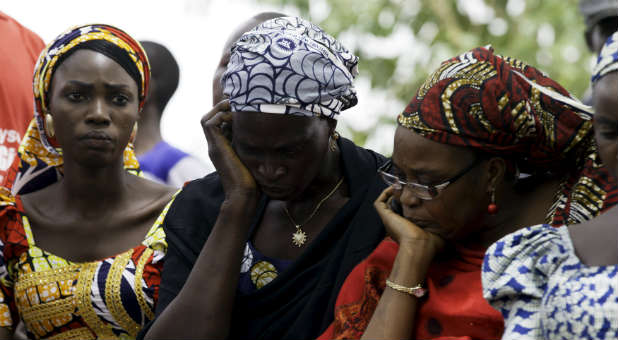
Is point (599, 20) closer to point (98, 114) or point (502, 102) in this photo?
point (502, 102)

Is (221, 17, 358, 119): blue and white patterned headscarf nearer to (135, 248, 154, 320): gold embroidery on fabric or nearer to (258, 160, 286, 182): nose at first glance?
(258, 160, 286, 182): nose

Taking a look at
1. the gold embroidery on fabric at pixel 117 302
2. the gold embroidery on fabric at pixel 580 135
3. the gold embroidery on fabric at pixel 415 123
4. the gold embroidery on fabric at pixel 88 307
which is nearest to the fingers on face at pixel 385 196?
the gold embroidery on fabric at pixel 415 123

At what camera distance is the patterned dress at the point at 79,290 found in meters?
3.92

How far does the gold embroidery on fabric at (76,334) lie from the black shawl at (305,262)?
24.8 inches

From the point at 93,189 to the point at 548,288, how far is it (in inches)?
102

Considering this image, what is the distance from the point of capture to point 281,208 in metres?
3.68

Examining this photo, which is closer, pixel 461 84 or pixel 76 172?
pixel 461 84

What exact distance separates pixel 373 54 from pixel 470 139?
5.74 metres

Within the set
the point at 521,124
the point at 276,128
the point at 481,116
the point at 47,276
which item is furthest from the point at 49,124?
the point at 521,124

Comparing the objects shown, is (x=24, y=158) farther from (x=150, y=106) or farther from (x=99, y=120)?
(x=150, y=106)

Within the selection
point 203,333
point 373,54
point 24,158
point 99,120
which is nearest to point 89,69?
point 99,120

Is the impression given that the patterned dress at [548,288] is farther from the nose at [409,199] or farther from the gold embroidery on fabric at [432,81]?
the gold embroidery on fabric at [432,81]

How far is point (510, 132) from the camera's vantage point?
2.86 meters

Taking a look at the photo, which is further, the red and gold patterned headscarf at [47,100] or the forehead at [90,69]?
the red and gold patterned headscarf at [47,100]
